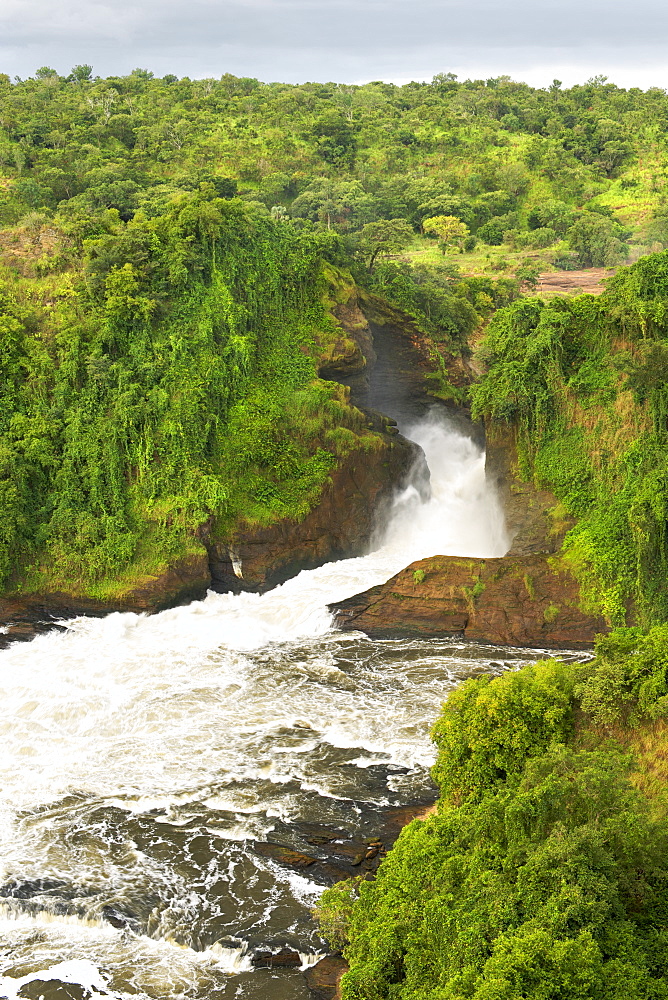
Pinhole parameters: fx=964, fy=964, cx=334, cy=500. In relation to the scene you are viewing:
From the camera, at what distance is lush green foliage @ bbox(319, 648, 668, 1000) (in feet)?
36.3

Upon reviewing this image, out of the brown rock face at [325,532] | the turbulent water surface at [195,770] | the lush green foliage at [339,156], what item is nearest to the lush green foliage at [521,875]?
the turbulent water surface at [195,770]

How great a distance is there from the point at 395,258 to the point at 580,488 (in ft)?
70.0

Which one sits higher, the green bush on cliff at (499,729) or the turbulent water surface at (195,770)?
the green bush on cliff at (499,729)

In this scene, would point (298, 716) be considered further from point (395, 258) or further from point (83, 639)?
point (395, 258)

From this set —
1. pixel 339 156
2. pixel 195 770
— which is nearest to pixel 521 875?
pixel 195 770

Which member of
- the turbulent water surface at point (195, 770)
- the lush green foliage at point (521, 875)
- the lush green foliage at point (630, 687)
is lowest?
the turbulent water surface at point (195, 770)

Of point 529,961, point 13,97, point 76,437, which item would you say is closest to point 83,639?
point 76,437

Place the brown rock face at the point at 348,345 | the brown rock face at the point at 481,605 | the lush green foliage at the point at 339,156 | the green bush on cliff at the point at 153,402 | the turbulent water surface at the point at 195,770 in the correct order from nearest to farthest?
1. the turbulent water surface at the point at 195,770
2. the brown rock face at the point at 481,605
3. the green bush on cliff at the point at 153,402
4. the brown rock face at the point at 348,345
5. the lush green foliage at the point at 339,156

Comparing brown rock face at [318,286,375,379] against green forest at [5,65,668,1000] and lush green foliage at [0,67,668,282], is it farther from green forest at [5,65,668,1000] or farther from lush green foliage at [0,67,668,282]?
lush green foliage at [0,67,668,282]

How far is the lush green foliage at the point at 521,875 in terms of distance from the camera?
11.1m

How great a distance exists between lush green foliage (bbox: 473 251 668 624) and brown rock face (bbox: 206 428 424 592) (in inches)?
151

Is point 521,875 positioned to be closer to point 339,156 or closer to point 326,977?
point 326,977

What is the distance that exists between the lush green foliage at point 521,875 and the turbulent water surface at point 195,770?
224cm

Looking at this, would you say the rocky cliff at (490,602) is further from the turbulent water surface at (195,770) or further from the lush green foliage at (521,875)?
the lush green foliage at (521,875)
